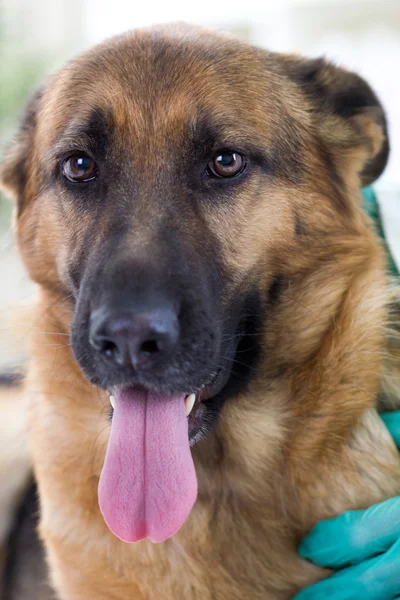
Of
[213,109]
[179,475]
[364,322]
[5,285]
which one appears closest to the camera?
[179,475]

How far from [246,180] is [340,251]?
14.6 inches

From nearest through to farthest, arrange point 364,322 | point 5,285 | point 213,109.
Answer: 1. point 213,109
2. point 364,322
3. point 5,285

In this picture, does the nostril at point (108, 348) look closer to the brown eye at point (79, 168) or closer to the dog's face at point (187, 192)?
the dog's face at point (187, 192)

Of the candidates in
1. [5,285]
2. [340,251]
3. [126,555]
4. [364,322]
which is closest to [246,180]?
[340,251]

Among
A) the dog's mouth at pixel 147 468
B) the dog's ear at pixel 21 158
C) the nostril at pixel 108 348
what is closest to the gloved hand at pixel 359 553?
the dog's mouth at pixel 147 468

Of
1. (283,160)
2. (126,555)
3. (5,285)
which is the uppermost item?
(283,160)

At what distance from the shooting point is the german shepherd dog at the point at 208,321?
153 centimetres

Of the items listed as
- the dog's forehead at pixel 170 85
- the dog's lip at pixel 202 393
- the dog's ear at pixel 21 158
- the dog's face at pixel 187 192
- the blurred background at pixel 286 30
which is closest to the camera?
the dog's face at pixel 187 192

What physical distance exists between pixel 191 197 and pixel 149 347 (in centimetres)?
51

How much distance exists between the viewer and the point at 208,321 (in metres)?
1.52

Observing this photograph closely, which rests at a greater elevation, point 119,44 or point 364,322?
point 119,44

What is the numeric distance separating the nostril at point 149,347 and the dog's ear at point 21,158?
0.99 metres

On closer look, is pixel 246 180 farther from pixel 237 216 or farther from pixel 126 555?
pixel 126 555

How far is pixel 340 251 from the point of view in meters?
1.85
